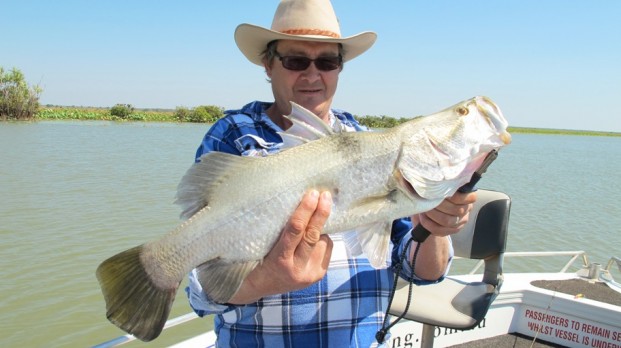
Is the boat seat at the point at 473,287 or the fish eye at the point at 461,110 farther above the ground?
the fish eye at the point at 461,110

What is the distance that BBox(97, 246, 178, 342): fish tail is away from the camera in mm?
1838

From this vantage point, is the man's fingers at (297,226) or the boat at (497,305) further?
the boat at (497,305)

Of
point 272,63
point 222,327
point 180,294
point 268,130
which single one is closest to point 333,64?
point 272,63

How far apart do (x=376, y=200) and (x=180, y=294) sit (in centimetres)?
701

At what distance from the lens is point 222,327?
2344 mm

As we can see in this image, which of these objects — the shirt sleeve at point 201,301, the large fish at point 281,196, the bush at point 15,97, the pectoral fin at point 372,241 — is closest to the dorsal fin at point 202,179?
the large fish at point 281,196

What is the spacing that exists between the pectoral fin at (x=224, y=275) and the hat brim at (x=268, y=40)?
1.44m

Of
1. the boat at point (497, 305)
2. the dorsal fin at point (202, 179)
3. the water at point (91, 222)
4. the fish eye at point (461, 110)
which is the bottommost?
the water at point (91, 222)

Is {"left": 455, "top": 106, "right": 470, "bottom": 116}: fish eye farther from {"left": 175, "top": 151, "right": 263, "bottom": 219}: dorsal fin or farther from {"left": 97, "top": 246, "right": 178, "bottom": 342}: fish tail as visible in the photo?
{"left": 97, "top": 246, "right": 178, "bottom": 342}: fish tail

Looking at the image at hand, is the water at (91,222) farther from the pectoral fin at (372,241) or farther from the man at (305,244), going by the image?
the pectoral fin at (372,241)

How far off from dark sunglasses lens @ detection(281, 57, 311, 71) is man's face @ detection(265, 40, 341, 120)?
20 millimetres

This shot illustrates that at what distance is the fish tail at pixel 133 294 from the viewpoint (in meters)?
1.84

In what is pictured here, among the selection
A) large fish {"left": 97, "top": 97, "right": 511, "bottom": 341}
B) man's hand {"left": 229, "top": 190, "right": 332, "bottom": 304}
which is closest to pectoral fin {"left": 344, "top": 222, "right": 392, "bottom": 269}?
large fish {"left": 97, "top": 97, "right": 511, "bottom": 341}

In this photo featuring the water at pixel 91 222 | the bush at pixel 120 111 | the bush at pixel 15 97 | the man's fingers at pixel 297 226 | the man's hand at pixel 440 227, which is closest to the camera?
the man's fingers at pixel 297 226
